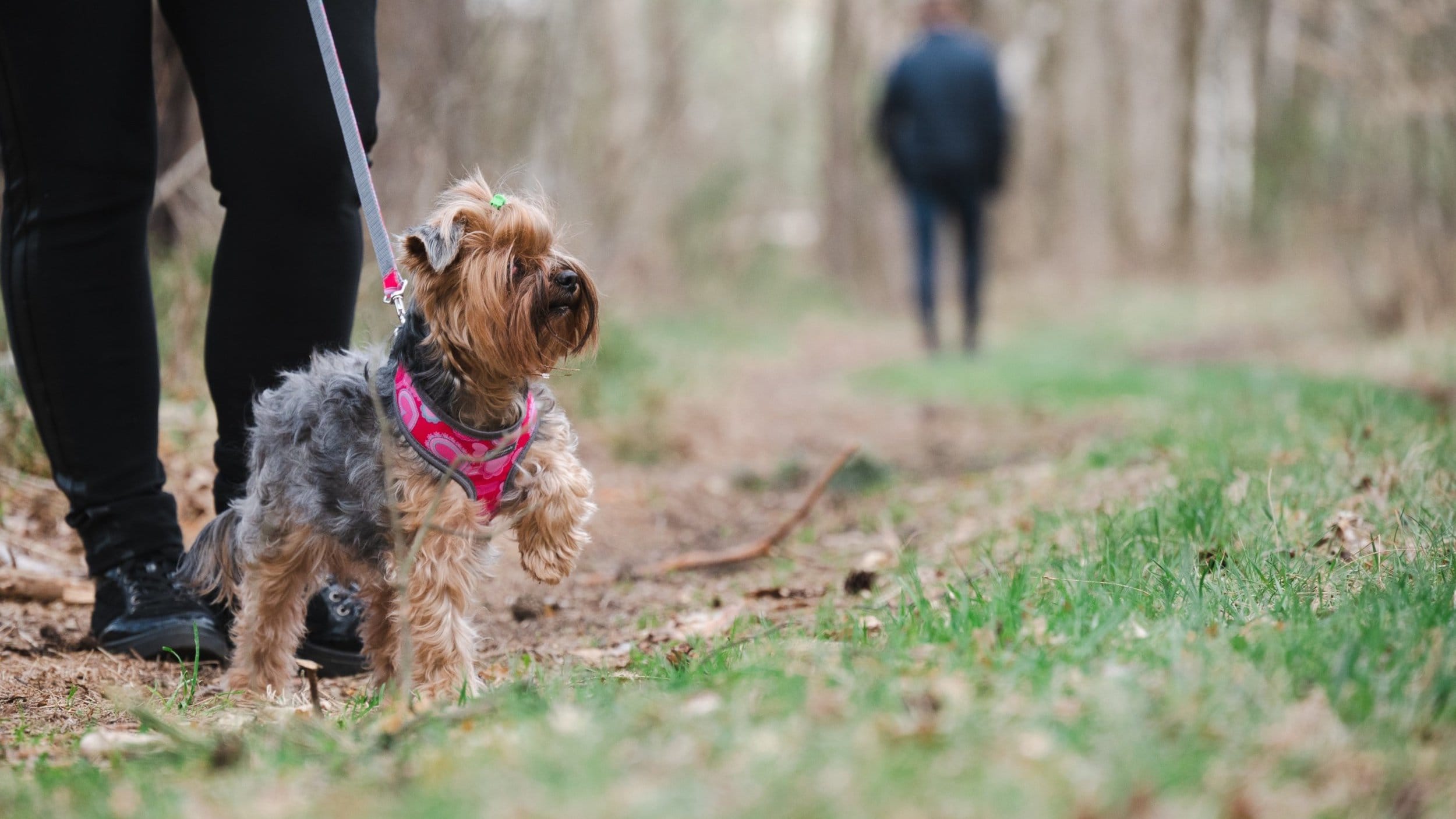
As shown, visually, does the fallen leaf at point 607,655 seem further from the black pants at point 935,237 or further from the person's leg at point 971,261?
the black pants at point 935,237

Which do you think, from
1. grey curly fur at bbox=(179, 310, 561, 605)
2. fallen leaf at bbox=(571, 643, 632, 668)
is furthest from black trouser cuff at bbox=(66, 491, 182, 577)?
fallen leaf at bbox=(571, 643, 632, 668)

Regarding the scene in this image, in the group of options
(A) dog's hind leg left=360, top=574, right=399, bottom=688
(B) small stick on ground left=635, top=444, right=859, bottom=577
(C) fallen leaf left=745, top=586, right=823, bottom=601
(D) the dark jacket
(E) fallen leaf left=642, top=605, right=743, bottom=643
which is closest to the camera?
(A) dog's hind leg left=360, top=574, right=399, bottom=688

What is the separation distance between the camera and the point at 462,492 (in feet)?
9.80

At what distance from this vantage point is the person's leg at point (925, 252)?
11867 millimetres

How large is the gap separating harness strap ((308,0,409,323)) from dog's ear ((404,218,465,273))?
5 centimetres

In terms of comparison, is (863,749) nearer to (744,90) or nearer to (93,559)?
(93,559)

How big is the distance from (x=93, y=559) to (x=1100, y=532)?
289 cm

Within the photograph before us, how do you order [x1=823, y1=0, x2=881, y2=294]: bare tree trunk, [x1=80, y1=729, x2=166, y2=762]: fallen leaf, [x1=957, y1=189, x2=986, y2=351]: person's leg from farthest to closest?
1. [x1=823, y1=0, x2=881, y2=294]: bare tree trunk
2. [x1=957, y1=189, x2=986, y2=351]: person's leg
3. [x1=80, y1=729, x2=166, y2=762]: fallen leaf

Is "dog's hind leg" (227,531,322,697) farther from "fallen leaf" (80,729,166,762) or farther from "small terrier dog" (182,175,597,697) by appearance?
"fallen leaf" (80,729,166,762)

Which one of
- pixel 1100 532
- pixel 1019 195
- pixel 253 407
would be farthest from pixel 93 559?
pixel 1019 195

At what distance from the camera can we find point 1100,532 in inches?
141

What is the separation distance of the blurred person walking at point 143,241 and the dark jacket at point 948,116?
9.54m

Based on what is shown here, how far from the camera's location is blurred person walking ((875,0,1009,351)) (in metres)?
12.1

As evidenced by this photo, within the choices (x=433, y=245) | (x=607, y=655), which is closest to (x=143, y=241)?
(x=433, y=245)
